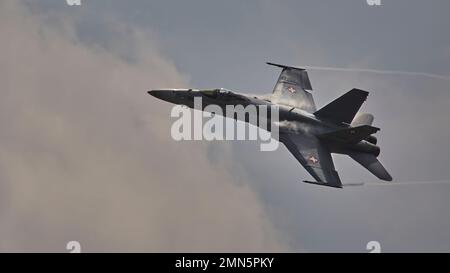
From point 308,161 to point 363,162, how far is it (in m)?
3.90

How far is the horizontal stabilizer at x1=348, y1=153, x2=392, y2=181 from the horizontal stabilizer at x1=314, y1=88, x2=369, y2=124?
7.39 ft

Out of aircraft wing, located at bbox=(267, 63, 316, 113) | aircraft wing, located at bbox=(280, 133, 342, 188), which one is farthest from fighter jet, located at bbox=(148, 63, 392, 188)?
→ aircraft wing, located at bbox=(267, 63, 316, 113)

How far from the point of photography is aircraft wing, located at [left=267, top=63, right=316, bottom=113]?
67688mm

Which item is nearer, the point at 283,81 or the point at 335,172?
the point at 335,172

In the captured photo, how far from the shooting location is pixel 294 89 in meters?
68.3

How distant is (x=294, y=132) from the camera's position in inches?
2549

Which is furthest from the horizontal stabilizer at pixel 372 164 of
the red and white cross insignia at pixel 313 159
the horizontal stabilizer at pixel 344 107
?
the red and white cross insignia at pixel 313 159

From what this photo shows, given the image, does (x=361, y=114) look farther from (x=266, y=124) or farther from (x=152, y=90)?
(x=152, y=90)

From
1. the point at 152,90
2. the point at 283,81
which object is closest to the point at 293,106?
the point at 283,81

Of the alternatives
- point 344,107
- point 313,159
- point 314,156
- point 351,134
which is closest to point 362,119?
point 344,107

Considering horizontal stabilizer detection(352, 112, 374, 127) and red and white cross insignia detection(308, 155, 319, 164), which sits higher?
horizontal stabilizer detection(352, 112, 374, 127)

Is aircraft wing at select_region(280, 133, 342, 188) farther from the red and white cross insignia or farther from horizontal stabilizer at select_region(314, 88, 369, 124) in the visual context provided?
horizontal stabilizer at select_region(314, 88, 369, 124)

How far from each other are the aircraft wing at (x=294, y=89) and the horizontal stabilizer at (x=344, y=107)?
259cm

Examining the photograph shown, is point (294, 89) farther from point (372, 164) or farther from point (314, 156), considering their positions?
point (372, 164)
